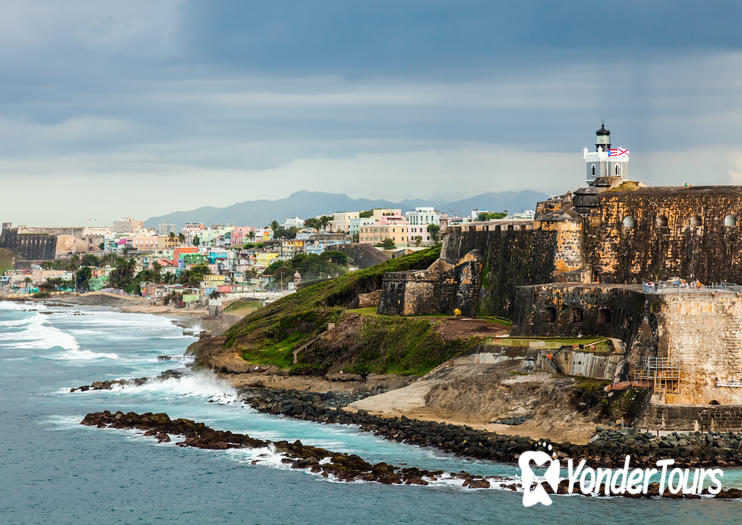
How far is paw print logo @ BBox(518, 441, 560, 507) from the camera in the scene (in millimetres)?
31547

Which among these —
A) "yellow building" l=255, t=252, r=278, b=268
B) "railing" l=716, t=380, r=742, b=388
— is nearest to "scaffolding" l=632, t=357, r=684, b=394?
"railing" l=716, t=380, r=742, b=388

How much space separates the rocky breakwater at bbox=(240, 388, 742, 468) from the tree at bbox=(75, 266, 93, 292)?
159 meters

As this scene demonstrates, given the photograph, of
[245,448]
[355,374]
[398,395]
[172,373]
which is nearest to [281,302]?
[172,373]

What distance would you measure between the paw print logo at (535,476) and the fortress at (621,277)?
4404 millimetres

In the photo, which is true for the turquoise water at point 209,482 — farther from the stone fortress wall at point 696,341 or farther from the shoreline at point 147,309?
the shoreline at point 147,309

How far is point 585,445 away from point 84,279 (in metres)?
172

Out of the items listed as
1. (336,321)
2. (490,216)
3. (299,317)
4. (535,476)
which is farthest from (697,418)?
(490,216)

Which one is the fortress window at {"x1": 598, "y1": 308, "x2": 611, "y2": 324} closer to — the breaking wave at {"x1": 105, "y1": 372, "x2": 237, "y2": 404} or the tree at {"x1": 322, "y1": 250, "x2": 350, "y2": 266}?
the breaking wave at {"x1": 105, "y1": 372, "x2": 237, "y2": 404}

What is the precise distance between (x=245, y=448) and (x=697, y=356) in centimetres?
1657

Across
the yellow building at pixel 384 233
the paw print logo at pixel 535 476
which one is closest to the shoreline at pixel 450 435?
the paw print logo at pixel 535 476

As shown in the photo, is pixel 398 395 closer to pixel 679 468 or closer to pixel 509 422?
pixel 509 422

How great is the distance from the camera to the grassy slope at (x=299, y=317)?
61.3m

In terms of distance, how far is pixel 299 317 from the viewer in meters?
65.1

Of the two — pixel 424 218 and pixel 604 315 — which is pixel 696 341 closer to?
pixel 604 315
